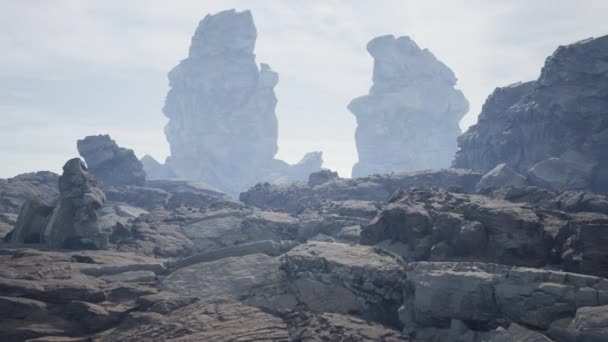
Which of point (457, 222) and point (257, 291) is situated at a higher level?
point (457, 222)

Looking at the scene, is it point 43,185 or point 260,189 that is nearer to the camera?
point 43,185

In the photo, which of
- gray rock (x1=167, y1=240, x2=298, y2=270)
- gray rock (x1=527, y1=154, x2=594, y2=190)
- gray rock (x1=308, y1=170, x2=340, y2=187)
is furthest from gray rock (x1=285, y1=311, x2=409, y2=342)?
gray rock (x1=308, y1=170, x2=340, y2=187)

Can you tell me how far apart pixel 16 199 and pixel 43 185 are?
600 inches

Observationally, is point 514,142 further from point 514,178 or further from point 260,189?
point 260,189

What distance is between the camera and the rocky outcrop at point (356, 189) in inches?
3845

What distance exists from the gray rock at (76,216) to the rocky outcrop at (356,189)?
→ 48.7m

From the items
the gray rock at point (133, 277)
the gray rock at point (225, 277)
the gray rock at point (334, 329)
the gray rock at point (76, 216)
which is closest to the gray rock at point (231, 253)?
the gray rock at point (225, 277)

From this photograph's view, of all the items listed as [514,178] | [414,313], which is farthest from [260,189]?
[414,313]

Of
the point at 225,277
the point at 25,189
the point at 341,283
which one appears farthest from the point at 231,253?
the point at 25,189

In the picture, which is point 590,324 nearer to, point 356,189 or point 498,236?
point 498,236

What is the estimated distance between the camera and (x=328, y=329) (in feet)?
87.8

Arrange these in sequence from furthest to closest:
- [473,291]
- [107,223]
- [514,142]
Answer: [514,142] < [107,223] < [473,291]

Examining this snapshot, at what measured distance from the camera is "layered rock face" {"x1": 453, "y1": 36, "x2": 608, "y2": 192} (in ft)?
292

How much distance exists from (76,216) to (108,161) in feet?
244
